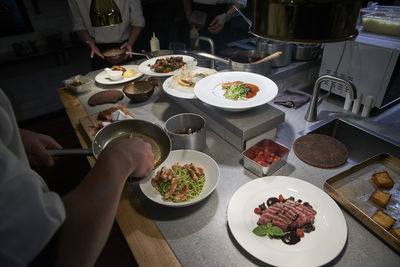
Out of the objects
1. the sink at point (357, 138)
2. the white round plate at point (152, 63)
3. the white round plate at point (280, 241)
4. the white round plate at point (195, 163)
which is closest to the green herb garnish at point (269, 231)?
the white round plate at point (280, 241)

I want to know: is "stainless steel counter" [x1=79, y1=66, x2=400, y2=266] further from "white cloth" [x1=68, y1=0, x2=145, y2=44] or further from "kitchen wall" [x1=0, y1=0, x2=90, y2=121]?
"kitchen wall" [x1=0, y1=0, x2=90, y2=121]

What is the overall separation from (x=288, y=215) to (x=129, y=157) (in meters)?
0.69

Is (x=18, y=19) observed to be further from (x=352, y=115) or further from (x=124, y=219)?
(x=352, y=115)

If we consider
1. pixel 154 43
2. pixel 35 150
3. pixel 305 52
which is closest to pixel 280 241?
pixel 35 150

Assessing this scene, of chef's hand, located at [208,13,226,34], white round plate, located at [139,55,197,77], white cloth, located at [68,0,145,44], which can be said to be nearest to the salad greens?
white round plate, located at [139,55,197,77]

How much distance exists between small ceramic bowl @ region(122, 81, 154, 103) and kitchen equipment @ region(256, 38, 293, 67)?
1.03 m

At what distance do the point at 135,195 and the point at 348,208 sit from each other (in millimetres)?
1005

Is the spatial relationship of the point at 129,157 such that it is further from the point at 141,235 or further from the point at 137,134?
the point at 137,134

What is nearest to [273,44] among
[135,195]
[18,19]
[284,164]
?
[284,164]

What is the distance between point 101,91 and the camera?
7.81 ft

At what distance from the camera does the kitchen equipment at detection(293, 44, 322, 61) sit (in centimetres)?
230

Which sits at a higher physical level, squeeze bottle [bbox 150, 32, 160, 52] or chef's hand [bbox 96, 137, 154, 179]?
chef's hand [bbox 96, 137, 154, 179]

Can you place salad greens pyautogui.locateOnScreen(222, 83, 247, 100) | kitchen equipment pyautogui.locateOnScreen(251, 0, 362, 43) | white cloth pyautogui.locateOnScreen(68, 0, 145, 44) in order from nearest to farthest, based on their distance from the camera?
kitchen equipment pyautogui.locateOnScreen(251, 0, 362, 43)
salad greens pyautogui.locateOnScreen(222, 83, 247, 100)
white cloth pyautogui.locateOnScreen(68, 0, 145, 44)

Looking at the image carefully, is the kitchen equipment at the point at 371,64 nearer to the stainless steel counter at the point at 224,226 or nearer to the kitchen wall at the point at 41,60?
the stainless steel counter at the point at 224,226
